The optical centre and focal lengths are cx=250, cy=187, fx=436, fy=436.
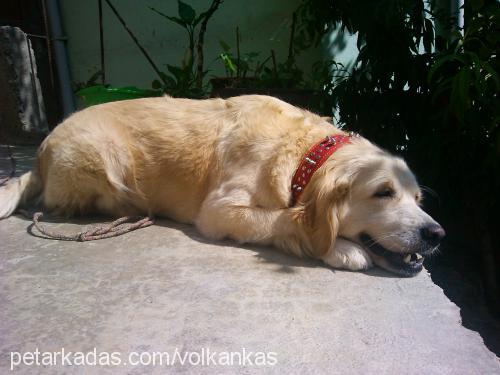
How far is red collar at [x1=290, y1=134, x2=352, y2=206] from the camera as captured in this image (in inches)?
96.0

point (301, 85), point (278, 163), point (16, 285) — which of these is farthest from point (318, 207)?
point (301, 85)

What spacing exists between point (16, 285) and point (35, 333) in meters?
0.48

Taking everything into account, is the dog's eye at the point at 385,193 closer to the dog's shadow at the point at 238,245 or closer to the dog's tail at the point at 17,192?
the dog's shadow at the point at 238,245

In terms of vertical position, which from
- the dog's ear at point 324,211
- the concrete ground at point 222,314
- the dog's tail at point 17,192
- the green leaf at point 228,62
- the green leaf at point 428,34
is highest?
the green leaf at point 428,34

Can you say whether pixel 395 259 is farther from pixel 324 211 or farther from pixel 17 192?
pixel 17 192

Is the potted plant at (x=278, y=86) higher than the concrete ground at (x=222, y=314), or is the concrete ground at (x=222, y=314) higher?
the potted plant at (x=278, y=86)

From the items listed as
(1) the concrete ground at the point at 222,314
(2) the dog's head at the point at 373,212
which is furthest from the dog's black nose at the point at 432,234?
(1) the concrete ground at the point at 222,314

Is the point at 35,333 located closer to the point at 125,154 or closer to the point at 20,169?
the point at 125,154

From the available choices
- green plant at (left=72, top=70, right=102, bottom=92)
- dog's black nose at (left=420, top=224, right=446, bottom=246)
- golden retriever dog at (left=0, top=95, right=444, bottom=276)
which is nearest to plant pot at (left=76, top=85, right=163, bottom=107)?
green plant at (left=72, top=70, right=102, bottom=92)

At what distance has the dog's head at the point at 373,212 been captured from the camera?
7.25 ft

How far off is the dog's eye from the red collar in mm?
338

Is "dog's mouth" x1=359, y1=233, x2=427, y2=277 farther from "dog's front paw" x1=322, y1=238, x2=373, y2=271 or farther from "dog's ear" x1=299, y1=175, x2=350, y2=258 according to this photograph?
"dog's ear" x1=299, y1=175, x2=350, y2=258

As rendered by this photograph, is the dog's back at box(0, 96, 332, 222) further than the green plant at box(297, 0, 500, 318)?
No

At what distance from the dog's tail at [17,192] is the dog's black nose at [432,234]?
2.72m
